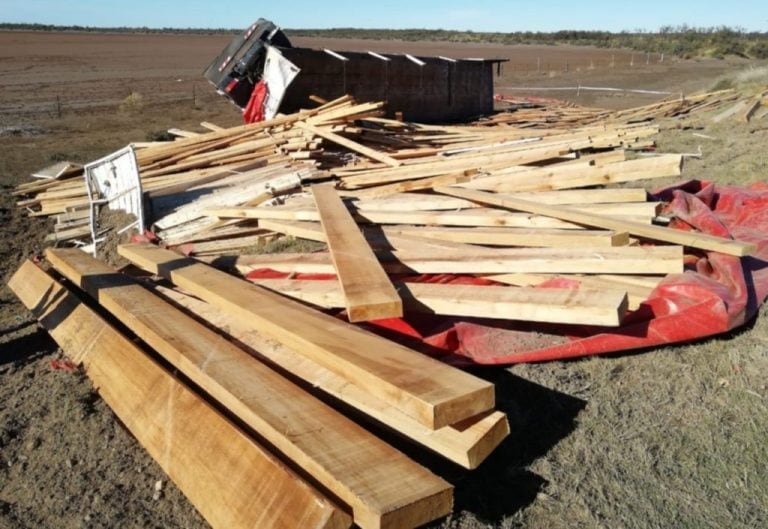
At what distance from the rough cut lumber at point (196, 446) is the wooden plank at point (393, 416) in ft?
1.78

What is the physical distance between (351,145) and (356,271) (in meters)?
5.53

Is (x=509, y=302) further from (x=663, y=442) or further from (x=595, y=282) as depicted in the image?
(x=663, y=442)

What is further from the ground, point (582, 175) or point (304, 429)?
point (582, 175)

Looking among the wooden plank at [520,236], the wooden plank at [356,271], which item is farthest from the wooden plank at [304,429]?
the wooden plank at [520,236]

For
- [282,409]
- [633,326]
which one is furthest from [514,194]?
[282,409]

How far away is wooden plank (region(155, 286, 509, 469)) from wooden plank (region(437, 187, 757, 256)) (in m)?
2.62

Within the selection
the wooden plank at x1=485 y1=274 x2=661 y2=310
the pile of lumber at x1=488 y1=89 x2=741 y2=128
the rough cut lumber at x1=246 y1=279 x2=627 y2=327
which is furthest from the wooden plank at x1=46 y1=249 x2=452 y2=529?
the pile of lumber at x1=488 y1=89 x2=741 y2=128

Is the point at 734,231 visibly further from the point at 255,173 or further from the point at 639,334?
the point at 255,173

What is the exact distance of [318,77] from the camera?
1422 centimetres

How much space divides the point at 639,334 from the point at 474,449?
5.96 ft

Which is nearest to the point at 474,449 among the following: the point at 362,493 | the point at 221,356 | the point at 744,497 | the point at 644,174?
the point at 362,493

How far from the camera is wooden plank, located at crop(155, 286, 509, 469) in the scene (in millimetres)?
2949

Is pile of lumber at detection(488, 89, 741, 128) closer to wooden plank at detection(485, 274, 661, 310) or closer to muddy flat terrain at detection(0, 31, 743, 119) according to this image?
muddy flat terrain at detection(0, 31, 743, 119)

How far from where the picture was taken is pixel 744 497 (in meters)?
3.14
